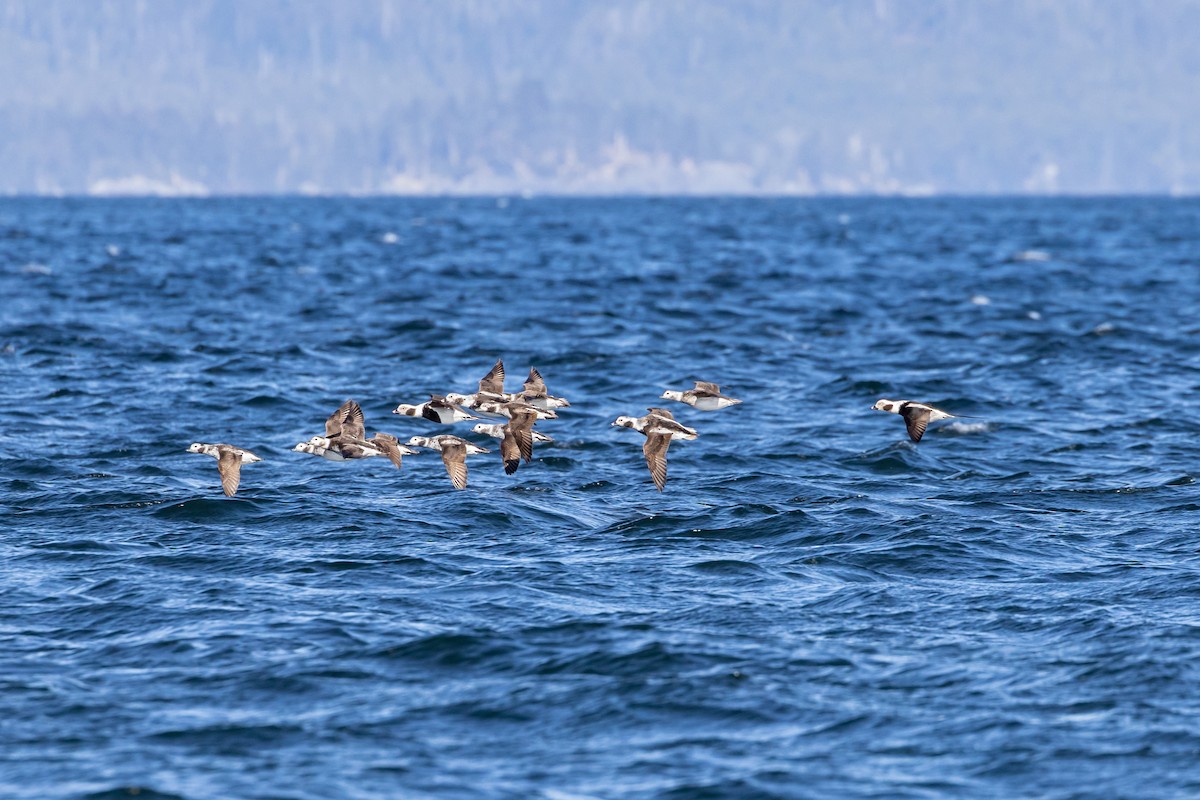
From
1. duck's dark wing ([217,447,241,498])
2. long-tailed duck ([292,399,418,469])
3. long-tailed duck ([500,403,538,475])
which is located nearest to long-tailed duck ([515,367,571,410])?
long-tailed duck ([500,403,538,475])

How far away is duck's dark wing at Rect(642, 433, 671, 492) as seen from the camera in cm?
2339

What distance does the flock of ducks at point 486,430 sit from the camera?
23.5m

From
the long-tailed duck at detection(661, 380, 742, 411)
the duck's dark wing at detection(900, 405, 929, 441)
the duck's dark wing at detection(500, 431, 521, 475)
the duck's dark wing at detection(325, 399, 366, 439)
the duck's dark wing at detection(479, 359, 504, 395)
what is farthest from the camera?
the long-tailed duck at detection(661, 380, 742, 411)

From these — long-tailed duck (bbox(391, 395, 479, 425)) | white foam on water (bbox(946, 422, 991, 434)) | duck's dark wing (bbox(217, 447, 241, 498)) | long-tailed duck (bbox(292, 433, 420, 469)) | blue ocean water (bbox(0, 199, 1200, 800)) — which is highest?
long-tailed duck (bbox(391, 395, 479, 425))

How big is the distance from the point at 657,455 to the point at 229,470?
609cm

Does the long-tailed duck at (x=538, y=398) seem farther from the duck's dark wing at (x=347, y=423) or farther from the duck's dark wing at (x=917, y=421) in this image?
the duck's dark wing at (x=917, y=421)

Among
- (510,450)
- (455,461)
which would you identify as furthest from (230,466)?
(510,450)

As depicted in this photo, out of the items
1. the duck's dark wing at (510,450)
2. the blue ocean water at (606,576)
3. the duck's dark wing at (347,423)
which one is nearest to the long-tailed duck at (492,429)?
the blue ocean water at (606,576)

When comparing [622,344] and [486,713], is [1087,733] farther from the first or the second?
[622,344]

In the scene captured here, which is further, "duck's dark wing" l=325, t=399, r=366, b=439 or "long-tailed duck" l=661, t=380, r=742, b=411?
"long-tailed duck" l=661, t=380, r=742, b=411

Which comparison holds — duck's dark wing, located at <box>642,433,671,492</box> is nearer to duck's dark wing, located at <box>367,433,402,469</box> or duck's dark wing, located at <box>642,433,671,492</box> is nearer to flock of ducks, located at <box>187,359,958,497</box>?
flock of ducks, located at <box>187,359,958,497</box>

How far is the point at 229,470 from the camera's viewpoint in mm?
23000

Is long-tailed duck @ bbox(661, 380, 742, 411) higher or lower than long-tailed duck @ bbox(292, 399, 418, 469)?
higher

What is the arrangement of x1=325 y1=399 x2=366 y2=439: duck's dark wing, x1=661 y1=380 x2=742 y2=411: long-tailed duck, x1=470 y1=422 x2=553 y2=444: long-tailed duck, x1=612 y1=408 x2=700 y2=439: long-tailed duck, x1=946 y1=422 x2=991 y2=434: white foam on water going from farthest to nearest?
x1=946 y1=422 x2=991 y2=434: white foam on water < x1=661 y1=380 x2=742 y2=411: long-tailed duck < x1=470 y1=422 x2=553 y2=444: long-tailed duck < x1=325 y1=399 x2=366 y2=439: duck's dark wing < x1=612 y1=408 x2=700 y2=439: long-tailed duck
